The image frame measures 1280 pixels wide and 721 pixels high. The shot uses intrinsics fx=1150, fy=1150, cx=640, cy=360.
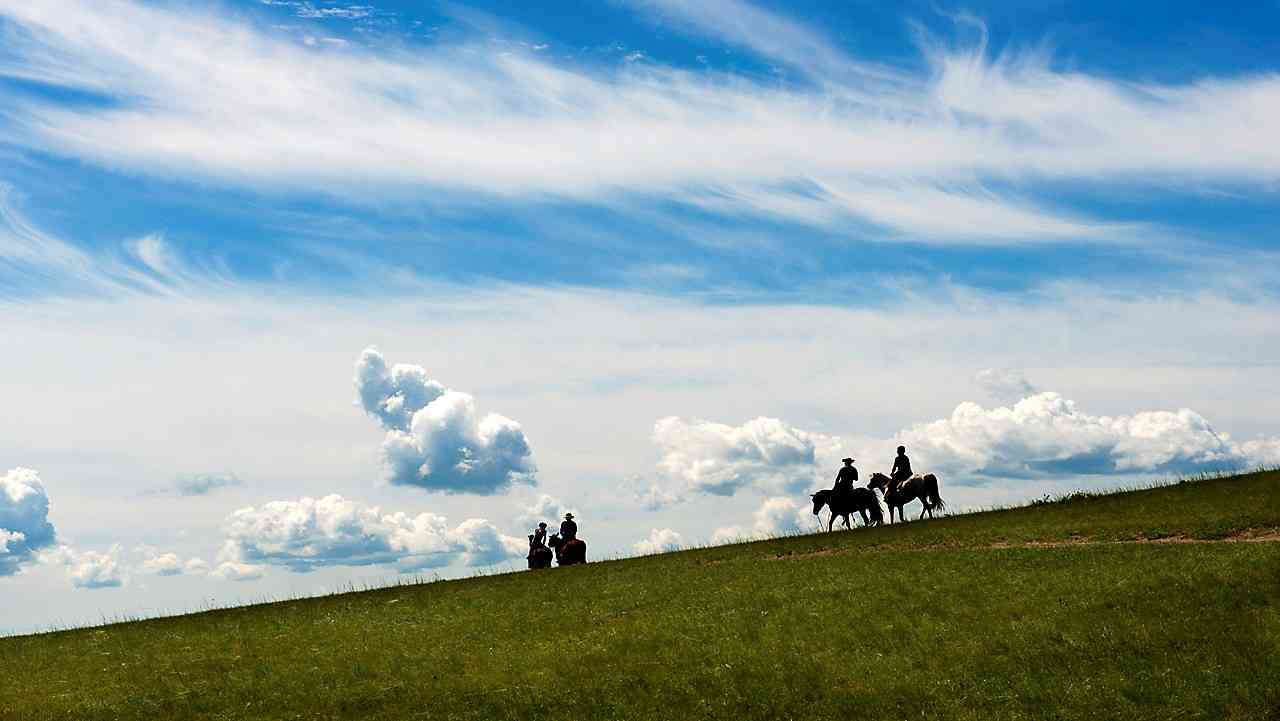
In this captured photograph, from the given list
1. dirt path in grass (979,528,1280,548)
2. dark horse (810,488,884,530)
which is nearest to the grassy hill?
dirt path in grass (979,528,1280,548)

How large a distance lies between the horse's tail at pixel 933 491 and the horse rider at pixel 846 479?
9.84 ft

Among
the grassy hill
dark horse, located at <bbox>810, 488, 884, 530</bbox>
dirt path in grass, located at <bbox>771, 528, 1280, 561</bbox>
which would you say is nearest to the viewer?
the grassy hill

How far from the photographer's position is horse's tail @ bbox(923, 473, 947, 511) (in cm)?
4909

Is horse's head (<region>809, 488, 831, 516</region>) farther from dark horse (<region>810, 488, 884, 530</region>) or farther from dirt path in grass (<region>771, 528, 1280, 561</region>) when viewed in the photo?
dirt path in grass (<region>771, 528, 1280, 561</region>)

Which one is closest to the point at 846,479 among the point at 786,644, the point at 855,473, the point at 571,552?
the point at 855,473

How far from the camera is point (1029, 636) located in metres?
27.5

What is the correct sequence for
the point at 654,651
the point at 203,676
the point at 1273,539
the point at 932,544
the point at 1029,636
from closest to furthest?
the point at 1029,636
the point at 654,651
the point at 203,676
the point at 1273,539
the point at 932,544

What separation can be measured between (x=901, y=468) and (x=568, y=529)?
14.8 meters

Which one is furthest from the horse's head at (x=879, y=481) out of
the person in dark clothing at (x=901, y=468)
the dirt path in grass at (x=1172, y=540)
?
the dirt path in grass at (x=1172, y=540)

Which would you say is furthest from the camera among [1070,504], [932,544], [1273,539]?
[1070,504]

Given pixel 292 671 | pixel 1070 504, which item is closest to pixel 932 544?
pixel 1070 504

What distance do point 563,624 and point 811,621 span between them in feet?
24.1

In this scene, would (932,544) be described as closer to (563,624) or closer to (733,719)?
(563,624)

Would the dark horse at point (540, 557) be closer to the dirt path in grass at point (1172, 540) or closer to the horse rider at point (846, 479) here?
the horse rider at point (846, 479)
